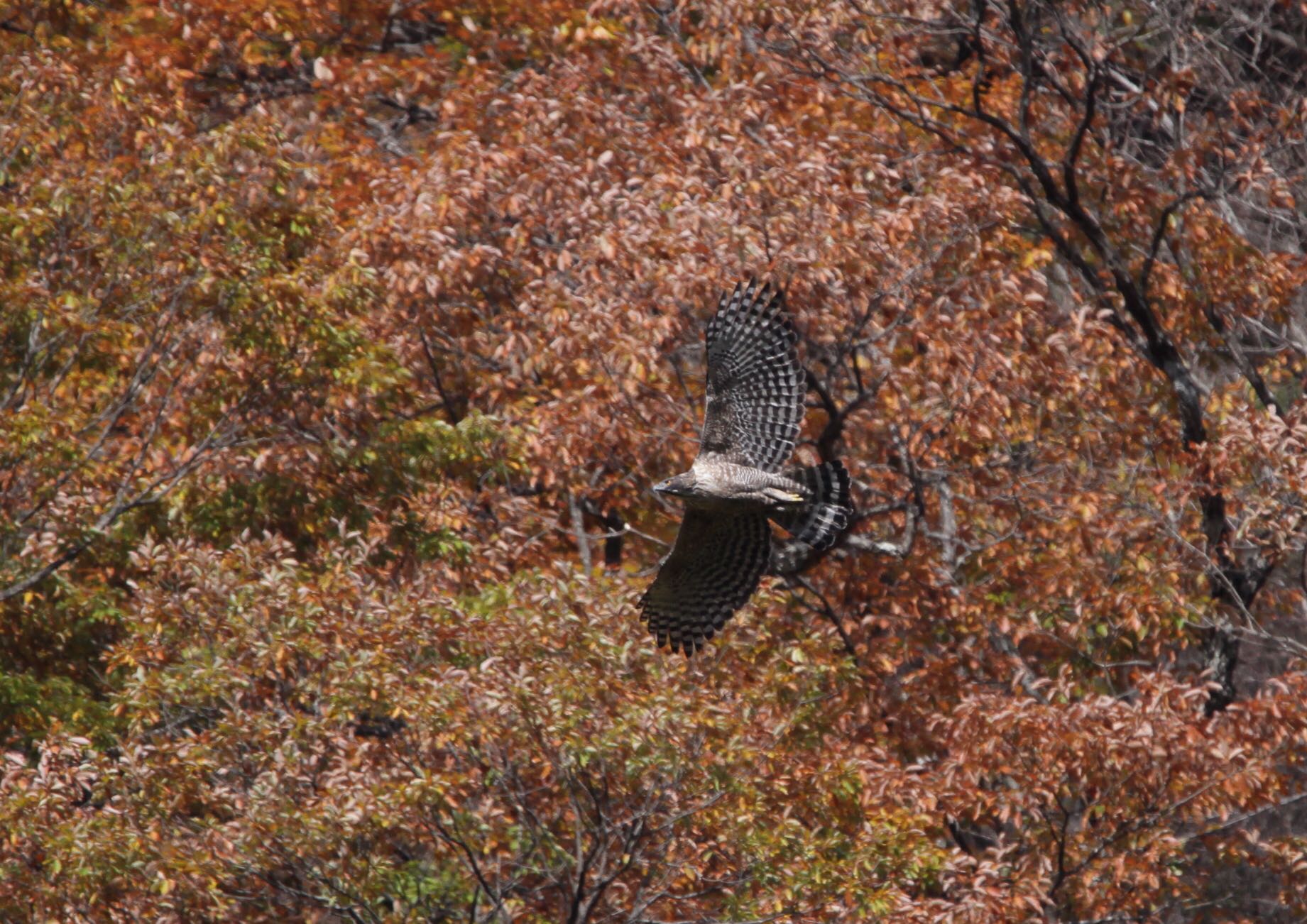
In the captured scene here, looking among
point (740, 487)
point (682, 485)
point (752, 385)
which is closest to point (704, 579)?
point (740, 487)

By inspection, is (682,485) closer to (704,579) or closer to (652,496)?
(704,579)

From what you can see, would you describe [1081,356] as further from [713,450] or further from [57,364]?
[57,364]

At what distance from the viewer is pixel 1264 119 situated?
18578mm

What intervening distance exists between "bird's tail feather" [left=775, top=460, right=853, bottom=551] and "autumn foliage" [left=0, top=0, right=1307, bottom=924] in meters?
1.22

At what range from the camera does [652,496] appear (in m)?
16.0

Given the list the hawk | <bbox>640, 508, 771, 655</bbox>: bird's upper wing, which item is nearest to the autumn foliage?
<bbox>640, 508, 771, 655</bbox>: bird's upper wing

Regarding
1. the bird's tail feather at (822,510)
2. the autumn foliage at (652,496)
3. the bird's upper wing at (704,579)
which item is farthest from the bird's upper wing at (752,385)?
the autumn foliage at (652,496)

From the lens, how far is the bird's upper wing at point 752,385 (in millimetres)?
11969

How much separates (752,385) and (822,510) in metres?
0.93

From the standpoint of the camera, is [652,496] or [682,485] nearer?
[682,485]

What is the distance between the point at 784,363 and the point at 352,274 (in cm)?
450

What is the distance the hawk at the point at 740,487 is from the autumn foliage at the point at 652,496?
1.71 ft

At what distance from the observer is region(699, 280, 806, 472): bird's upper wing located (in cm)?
1197

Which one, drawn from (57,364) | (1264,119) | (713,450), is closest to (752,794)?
(713,450)
